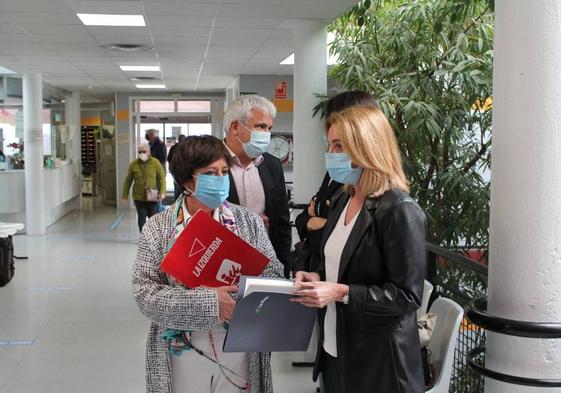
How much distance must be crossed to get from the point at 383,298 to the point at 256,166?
1632 millimetres

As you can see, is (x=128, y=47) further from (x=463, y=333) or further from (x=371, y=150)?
(x=371, y=150)

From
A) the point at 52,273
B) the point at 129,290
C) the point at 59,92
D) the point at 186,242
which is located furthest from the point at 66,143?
the point at 186,242

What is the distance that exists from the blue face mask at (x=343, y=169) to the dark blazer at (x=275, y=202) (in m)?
1.21

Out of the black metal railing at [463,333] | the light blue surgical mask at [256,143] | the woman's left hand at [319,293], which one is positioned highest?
the light blue surgical mask at [256,143]

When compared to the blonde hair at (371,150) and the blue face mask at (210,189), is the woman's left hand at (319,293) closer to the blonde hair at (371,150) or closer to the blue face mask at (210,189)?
the blonde hair at (371,150)

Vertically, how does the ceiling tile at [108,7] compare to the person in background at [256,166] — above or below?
above

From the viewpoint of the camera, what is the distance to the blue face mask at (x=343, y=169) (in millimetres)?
1961

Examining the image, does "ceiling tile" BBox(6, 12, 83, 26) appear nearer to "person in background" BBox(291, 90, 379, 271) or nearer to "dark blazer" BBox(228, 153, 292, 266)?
"dark blazer" BBox(228, 153, 292, 266)

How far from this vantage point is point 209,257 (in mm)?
2002

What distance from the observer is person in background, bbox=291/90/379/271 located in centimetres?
271

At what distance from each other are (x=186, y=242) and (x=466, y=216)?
312 cm

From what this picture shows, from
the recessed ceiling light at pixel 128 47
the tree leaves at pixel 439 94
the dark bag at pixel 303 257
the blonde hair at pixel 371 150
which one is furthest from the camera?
the recessed ceiling light at pixel 128 47

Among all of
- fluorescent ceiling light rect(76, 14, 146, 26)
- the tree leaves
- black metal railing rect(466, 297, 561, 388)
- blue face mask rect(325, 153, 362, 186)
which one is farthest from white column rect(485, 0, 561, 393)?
fluorescent ceiling light rect(76, 14, 146, 26)

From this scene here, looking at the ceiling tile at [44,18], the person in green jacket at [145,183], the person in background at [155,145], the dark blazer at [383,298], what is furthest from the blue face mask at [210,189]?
the person in background at [155,145]
